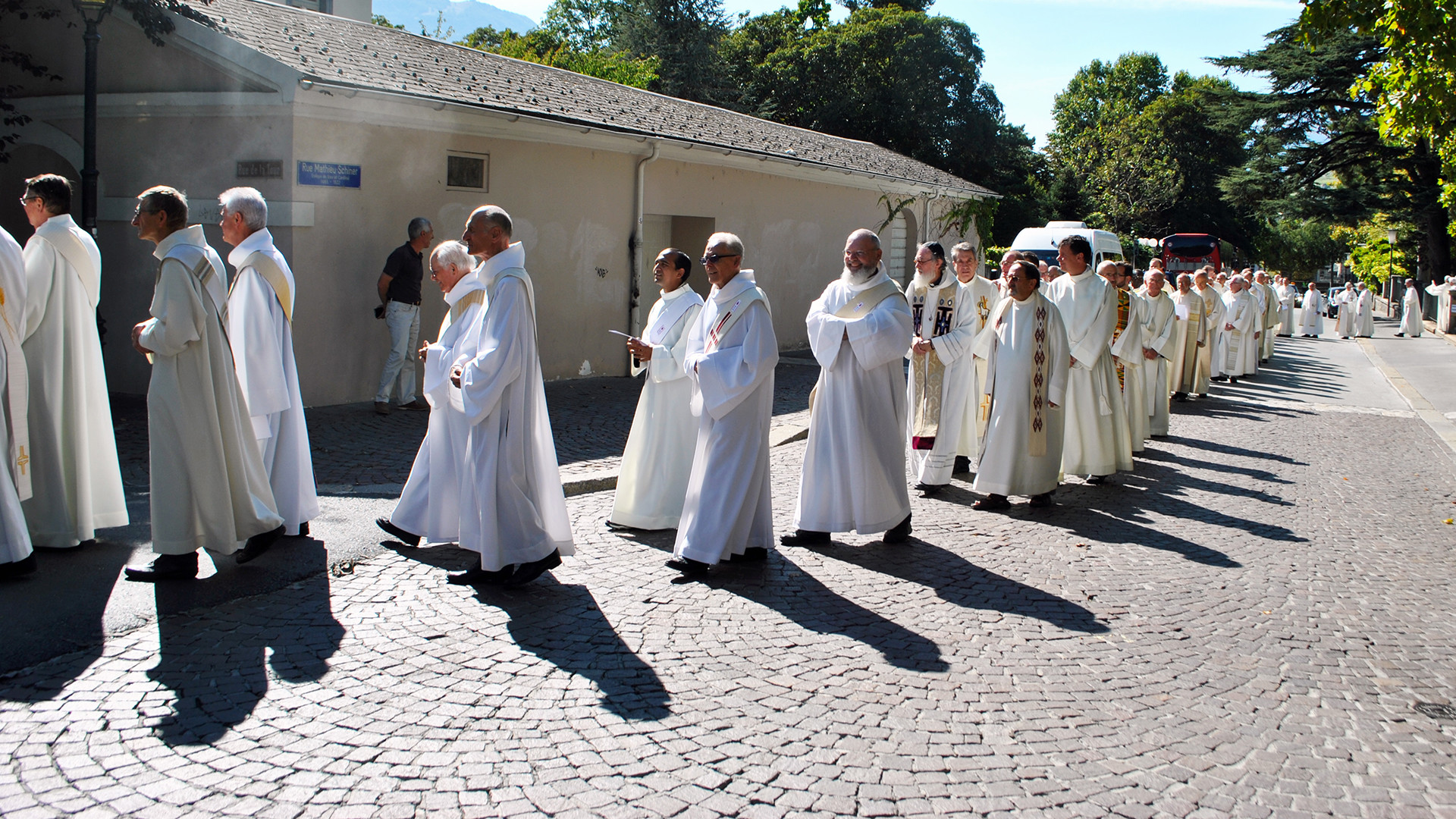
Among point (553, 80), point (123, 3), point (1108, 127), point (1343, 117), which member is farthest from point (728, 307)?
point (1108, 127)

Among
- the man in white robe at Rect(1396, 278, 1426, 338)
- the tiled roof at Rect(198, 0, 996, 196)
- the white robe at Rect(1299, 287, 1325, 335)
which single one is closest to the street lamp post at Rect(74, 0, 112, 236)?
the tiled roof at Rect(198, 0, 996, 196)

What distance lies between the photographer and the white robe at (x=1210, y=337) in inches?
644

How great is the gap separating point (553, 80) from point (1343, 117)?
3278cm

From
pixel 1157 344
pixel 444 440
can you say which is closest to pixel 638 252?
pixel 1157 344

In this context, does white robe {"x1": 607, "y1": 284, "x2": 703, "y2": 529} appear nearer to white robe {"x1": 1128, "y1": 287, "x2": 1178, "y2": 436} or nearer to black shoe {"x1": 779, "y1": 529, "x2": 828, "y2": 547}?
black shoe {"x1": 779, "y1": 529, "x2": 828, "y2": 547}

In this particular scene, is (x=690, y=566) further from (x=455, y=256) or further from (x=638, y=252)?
(x=638, y=252)

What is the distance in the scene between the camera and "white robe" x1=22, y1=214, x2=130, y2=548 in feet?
19.0

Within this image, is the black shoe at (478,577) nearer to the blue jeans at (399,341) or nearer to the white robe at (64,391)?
the white robe at (64,391)

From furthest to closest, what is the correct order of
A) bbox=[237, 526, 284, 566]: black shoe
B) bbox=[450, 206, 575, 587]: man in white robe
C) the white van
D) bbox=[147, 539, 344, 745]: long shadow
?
the white van, bbox=[237, 526, 284, 566]: black shoe, bbox=[450, 206, 575, 587]: man in white robe, bbox=[147, 539, 344, 745]: long shadow

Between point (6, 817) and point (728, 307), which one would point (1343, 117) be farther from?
point (6, 817)

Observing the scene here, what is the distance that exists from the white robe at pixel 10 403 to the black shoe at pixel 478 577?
2.01 m

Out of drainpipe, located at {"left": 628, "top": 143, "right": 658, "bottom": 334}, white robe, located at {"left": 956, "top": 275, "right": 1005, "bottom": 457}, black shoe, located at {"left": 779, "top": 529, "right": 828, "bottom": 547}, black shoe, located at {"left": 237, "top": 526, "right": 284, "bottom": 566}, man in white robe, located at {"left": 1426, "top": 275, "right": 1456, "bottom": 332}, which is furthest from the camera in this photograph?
man in white robe, located at {"left": 1426, "top": 275, "right": 1456, "bottom": 332}

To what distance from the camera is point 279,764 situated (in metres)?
3.65

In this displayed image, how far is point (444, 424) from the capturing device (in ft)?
19.9
